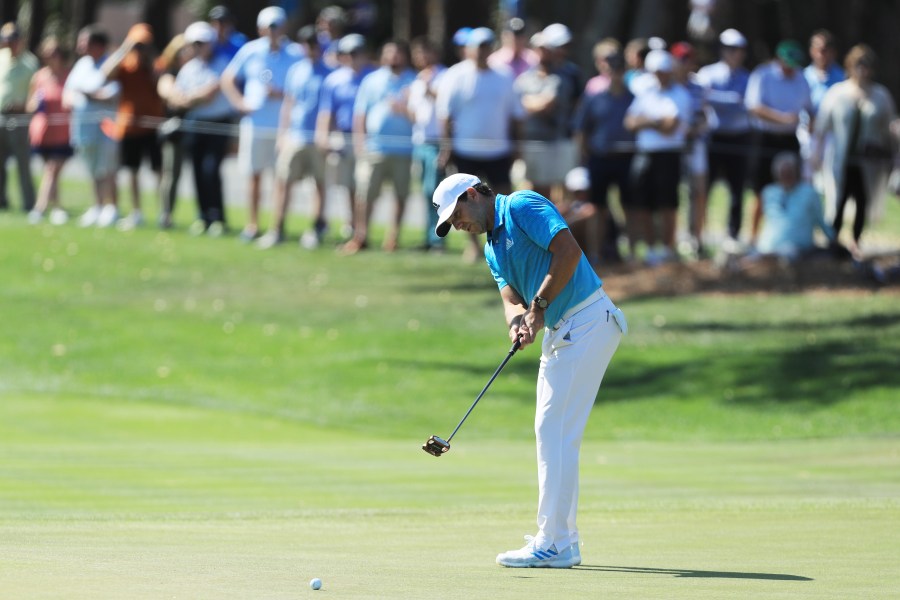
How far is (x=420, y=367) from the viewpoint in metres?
17.2

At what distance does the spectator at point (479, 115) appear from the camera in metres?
19.6

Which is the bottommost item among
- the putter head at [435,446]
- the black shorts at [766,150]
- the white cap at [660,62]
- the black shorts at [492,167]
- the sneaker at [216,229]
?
the putter head at [435,446]

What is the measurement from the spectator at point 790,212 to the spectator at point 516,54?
316 centimetres

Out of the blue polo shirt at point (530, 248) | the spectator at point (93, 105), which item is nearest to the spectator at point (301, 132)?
the spectator at point (93, 105)

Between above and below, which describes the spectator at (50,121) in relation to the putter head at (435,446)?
above

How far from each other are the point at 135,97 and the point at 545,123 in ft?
17.4

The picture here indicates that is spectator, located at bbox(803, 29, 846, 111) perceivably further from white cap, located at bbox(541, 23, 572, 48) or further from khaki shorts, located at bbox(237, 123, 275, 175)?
khaki shorts, located at bbox(237, 123, 275, 175)

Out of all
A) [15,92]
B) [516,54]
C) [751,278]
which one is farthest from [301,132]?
[751,278]

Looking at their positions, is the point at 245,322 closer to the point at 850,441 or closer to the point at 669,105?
the point at 669,105

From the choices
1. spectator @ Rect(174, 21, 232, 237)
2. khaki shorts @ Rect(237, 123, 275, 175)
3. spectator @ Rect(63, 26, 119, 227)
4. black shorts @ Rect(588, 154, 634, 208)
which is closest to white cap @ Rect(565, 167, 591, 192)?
black shorts @ Rect(588, 154, 634, 208)

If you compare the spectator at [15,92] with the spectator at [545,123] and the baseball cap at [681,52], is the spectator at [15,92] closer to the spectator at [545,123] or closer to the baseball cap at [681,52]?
the spectator at [545,123]

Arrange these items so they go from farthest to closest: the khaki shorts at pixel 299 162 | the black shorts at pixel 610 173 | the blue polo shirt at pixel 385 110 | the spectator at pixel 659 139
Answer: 1. the khaki shorts at pixel 299 162
2. the blue polo shirt at pixel 385 110
3. the black shorts at pixel 610 173
4. the spectator at pixel 659 139

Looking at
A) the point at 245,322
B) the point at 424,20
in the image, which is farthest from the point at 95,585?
the point at 424,20

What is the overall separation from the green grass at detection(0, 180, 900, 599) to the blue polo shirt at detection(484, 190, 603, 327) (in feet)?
4.24
